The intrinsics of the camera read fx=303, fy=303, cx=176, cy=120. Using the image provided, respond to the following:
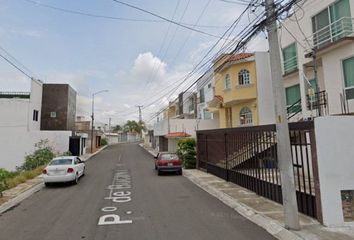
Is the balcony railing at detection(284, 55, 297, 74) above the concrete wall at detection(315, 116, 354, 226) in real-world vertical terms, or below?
above

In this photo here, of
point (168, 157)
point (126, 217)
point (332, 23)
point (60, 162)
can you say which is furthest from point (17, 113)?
point (332, 23)

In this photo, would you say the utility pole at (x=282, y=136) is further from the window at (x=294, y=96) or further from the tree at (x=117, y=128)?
the tree at (x=117, y=128)

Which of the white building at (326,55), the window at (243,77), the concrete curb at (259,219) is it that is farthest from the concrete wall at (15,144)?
the white building at (326,55)

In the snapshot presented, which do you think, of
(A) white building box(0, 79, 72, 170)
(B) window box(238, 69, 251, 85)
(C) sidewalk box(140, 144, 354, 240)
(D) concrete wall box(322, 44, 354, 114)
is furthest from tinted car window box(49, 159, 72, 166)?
(B) window box(238, 69, 251, 85)

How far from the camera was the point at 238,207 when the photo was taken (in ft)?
33.8

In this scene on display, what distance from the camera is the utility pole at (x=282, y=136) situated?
24.8 feet

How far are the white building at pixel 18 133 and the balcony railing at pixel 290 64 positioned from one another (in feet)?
81.4

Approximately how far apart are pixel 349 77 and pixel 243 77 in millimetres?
11698

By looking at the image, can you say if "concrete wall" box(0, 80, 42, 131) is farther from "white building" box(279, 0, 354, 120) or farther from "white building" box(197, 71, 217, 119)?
"white building" box(279, 0, 354, 120)

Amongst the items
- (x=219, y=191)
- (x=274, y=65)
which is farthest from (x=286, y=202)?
(x=219, y=191)

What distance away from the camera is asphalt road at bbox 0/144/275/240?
7609mm

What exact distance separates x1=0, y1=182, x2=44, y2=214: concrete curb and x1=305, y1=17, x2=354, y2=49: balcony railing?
56.1 ft

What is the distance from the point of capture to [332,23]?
16.7m

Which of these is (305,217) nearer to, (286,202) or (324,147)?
(286,202)
